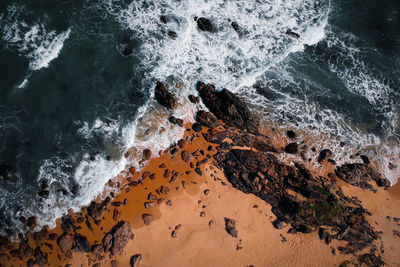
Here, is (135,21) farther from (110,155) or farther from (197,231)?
(197,231)

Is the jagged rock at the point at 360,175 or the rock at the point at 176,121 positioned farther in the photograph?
the rock at the point at 176,121

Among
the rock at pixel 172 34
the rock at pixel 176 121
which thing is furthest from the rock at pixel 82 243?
the rock at pixel 172 34

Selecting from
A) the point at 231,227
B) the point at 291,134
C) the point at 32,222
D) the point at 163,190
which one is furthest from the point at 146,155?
the point at 291,134

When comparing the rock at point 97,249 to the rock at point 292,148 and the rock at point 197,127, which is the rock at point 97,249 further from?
the rock at point 292,148

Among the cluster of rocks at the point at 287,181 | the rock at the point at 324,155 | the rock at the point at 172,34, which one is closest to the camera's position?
the cluster of rocks at the point at 287,181

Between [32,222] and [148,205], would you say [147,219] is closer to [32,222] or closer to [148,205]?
[148,205]

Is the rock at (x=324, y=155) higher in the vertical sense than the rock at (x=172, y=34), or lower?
lower
